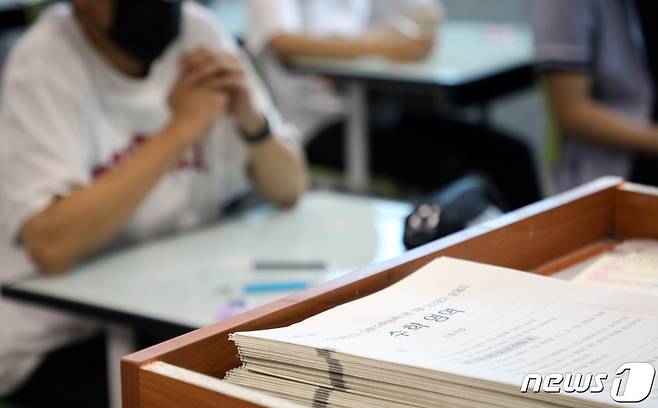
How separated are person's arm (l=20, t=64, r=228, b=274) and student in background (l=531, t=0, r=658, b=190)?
0.81m

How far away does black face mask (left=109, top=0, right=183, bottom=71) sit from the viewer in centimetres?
183

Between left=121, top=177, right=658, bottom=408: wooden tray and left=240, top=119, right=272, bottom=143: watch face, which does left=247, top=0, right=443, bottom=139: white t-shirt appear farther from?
left=121, top=177, right=658, bottom=408: wooden tray

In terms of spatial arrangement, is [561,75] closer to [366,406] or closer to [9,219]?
[9,219]

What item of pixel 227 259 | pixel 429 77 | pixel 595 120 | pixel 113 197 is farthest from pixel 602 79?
pixel 113 197

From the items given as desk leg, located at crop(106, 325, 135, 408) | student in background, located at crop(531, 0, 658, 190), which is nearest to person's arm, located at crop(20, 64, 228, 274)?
desk leg, located at crop(106, 325, 135, 408)

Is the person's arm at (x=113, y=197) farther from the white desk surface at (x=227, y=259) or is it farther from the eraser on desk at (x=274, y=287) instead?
the eraser on desk at (x=274, y=287)

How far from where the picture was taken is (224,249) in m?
1.88

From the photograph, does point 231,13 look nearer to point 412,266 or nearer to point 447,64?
point 447,64

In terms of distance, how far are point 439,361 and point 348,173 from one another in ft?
8.77

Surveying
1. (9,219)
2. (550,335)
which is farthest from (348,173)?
(550,335)

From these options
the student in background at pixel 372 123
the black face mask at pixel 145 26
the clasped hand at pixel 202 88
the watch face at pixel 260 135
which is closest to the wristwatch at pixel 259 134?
the watch face at pixel 260 135

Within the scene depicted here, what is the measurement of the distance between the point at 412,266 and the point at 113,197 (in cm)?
102

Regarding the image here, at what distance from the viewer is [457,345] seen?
702mm

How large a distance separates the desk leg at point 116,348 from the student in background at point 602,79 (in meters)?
1.15
